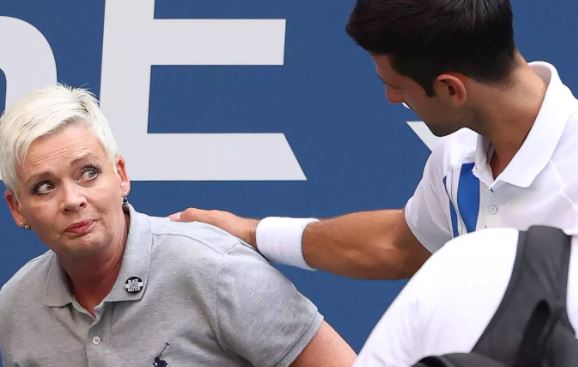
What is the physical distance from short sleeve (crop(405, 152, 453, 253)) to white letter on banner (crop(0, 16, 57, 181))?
0.97 m

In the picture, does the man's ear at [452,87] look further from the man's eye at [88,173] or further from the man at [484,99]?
the man's eye at [88,173]

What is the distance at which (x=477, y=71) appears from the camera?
1765 millimetres

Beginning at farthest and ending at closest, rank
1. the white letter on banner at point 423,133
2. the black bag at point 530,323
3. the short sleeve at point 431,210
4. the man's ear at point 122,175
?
1. the white letter on banner at point 423,133
2. the man's ear at point 122,175
3. the short sleeve at point 431,210
4. the black bag at point 530,323

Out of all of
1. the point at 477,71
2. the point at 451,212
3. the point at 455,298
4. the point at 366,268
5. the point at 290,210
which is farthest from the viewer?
the point at 290,210

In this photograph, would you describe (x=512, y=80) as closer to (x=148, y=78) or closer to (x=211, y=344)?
(x=211, y=344)

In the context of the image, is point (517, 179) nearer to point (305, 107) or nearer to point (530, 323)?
point (530, 323)

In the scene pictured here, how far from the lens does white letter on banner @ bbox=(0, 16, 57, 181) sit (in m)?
2.71

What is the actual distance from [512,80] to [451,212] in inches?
9.9

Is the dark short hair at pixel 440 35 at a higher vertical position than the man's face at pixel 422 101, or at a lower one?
higher

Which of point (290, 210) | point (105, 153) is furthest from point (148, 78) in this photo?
point (105, 153)

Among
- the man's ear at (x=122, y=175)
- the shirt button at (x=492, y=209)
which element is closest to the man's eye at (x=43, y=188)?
the man's ear at (x=122, y=175)

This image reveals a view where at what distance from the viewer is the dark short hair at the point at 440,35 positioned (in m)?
1.74

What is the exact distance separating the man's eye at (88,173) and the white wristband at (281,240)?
1.00 feet

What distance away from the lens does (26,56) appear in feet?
8.89
